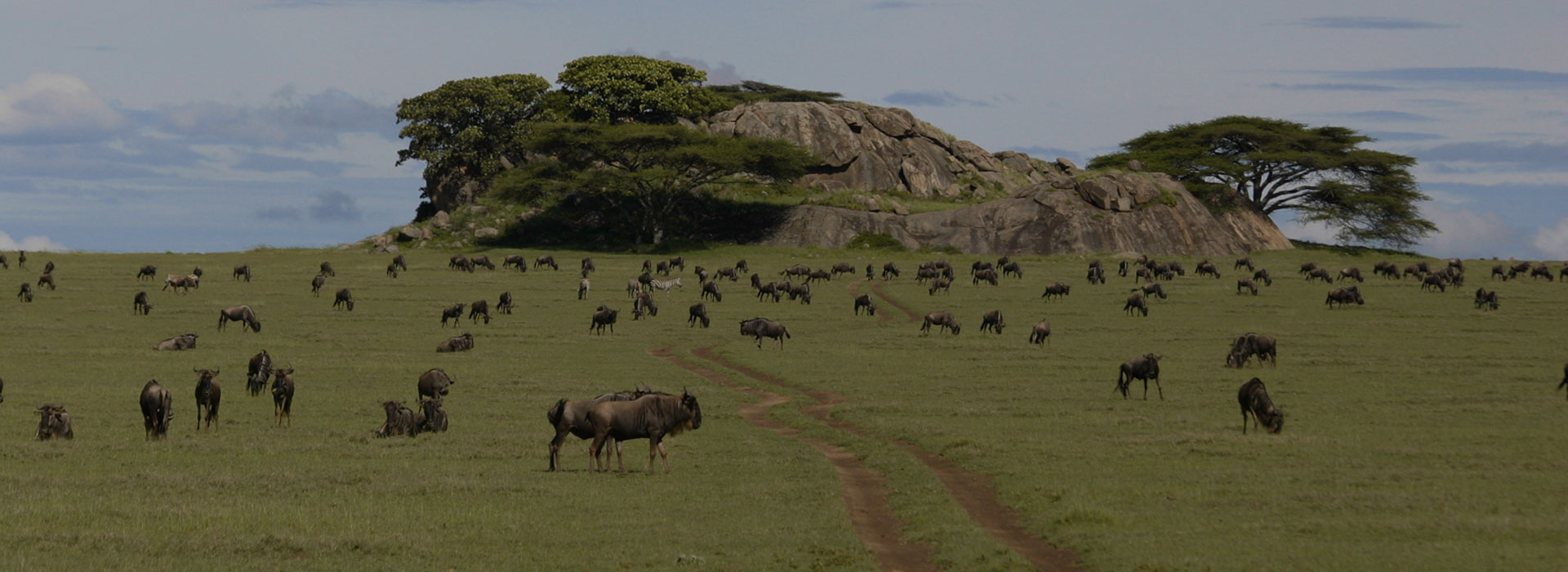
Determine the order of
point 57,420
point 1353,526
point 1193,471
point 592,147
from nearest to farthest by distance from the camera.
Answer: point 1353,526
point 1193,471
point 57,420
point 592,147

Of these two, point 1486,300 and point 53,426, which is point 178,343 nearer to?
point 53,426

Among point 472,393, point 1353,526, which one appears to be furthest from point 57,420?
point 1353,526

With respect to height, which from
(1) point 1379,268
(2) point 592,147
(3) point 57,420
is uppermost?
(2) point 592,147

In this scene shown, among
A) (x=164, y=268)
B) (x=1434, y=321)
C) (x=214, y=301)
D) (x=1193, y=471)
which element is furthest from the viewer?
(x=164, y=268)

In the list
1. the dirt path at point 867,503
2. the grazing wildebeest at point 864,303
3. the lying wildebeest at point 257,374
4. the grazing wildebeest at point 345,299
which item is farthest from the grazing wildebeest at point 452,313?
the dirt path at point 867,503

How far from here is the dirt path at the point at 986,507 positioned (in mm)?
18359

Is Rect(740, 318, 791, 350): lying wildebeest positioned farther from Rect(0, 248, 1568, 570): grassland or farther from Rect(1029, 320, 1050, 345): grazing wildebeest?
Rect(1029, 320, 1050, 345): grazing wildebeest

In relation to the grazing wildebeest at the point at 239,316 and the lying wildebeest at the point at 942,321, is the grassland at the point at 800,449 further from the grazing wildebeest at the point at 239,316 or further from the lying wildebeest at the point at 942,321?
the grazing wildebeest at the point at 239,316

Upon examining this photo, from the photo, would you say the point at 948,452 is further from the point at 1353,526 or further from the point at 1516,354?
the point at 1516,354

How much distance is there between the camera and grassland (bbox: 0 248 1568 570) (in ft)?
59.4

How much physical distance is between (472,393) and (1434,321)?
3990 cm

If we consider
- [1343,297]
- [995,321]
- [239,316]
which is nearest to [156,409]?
[239,316]

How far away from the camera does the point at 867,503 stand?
2228cm

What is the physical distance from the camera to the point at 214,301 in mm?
59781
